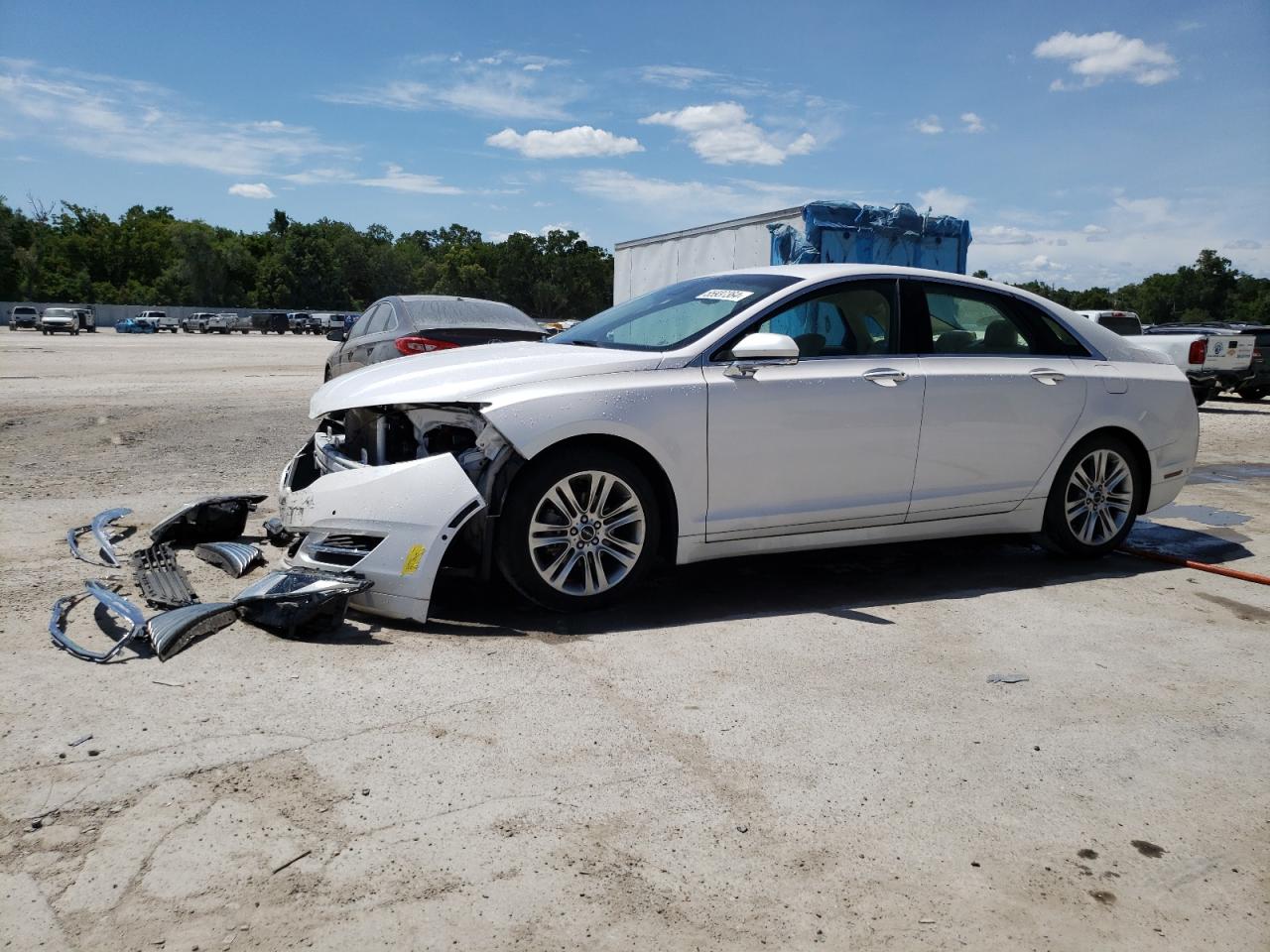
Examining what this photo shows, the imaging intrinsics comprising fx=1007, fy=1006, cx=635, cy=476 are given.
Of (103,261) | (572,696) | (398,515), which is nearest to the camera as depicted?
(572,696)

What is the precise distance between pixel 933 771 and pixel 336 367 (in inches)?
392

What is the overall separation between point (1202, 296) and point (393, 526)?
9303 cm

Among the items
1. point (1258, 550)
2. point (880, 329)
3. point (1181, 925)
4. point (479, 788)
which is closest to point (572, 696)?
point (479, 788)

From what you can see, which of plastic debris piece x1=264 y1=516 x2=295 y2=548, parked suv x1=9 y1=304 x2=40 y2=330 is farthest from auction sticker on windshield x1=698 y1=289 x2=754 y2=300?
parked suv x1=9 y1=304 x2=40 y2=330

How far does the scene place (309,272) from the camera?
110 m

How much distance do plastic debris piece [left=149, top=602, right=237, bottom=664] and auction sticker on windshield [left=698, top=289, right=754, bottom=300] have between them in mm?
2776

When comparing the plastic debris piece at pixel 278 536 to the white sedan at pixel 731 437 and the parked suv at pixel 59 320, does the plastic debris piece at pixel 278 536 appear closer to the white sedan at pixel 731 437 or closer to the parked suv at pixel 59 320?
the white sedan at pixel 731 437

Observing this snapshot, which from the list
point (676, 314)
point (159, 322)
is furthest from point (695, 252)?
point (159, 322)

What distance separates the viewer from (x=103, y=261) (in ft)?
333

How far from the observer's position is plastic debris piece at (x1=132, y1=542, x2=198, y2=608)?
451cm

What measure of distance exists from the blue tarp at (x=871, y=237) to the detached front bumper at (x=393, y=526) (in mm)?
10454

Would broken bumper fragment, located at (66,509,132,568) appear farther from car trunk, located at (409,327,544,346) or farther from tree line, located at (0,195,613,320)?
tree line, located at (0,195,613,320)

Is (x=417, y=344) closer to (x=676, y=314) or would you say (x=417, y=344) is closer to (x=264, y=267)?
(x=676, y=314)

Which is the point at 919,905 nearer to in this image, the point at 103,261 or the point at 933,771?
the point at 933,771
